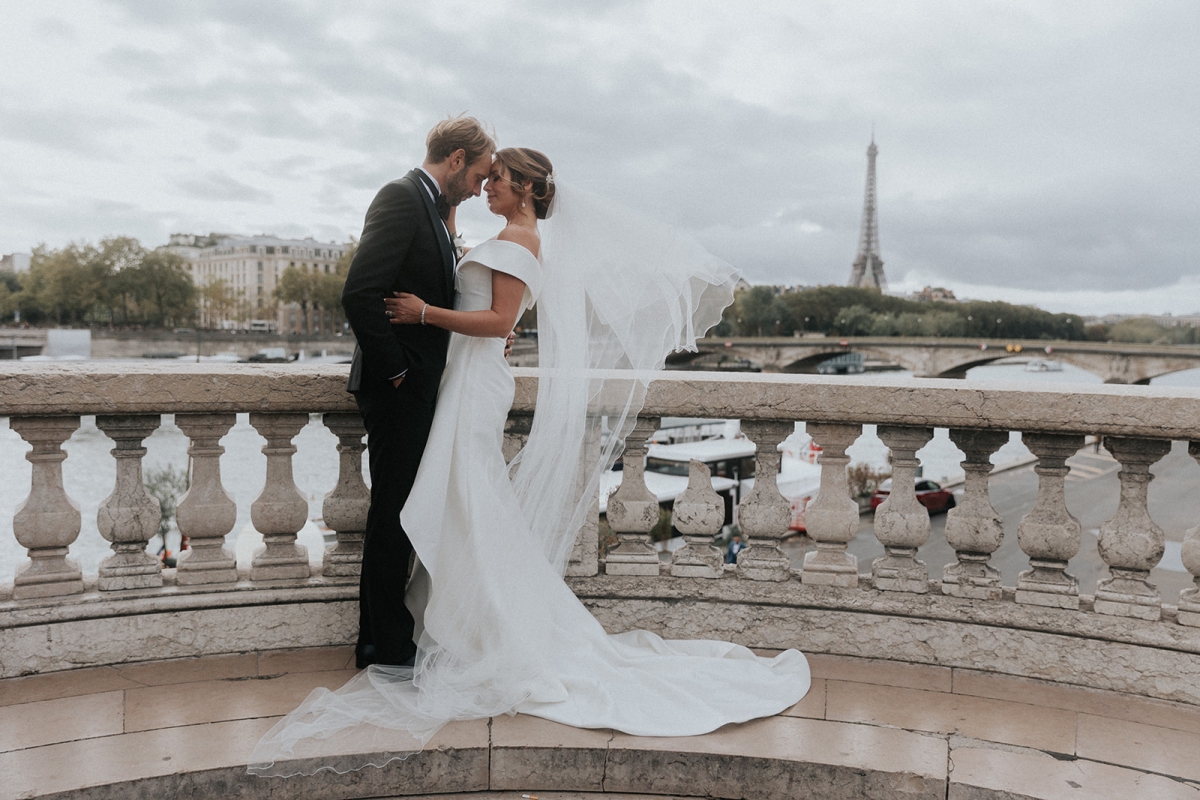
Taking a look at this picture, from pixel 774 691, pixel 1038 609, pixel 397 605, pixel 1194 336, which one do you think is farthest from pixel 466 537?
pixel 1194 336

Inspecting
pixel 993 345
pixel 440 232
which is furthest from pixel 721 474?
pixel 993 345

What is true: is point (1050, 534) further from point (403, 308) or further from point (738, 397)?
point (403, 308)

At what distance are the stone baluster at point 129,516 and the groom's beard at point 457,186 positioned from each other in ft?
3.80

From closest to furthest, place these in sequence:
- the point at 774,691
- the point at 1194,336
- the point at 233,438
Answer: the point at 774,691, the point at 233,438, the point at 1194,336

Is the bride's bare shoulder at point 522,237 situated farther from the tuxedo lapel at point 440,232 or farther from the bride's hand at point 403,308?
the bride's hand at point 403,308

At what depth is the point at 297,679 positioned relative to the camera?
102 inches

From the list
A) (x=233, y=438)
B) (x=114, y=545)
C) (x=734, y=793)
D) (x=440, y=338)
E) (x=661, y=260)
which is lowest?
(x=233, y=438)

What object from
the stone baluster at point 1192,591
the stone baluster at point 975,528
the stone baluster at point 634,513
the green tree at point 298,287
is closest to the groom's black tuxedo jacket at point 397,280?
the stone baluster at point 634,513

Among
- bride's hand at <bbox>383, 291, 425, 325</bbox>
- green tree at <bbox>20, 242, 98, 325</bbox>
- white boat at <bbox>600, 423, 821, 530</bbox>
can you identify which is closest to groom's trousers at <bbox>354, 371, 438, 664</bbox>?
bride's hand at <bbox>383, 291, 425, 325</bbox>

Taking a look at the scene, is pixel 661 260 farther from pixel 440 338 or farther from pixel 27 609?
pixel 27 609

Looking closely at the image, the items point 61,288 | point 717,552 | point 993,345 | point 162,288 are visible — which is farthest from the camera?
point 162,288

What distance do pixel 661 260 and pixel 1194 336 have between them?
191ft

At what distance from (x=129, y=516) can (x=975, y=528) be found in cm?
270

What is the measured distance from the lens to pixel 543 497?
2697 millimetres
